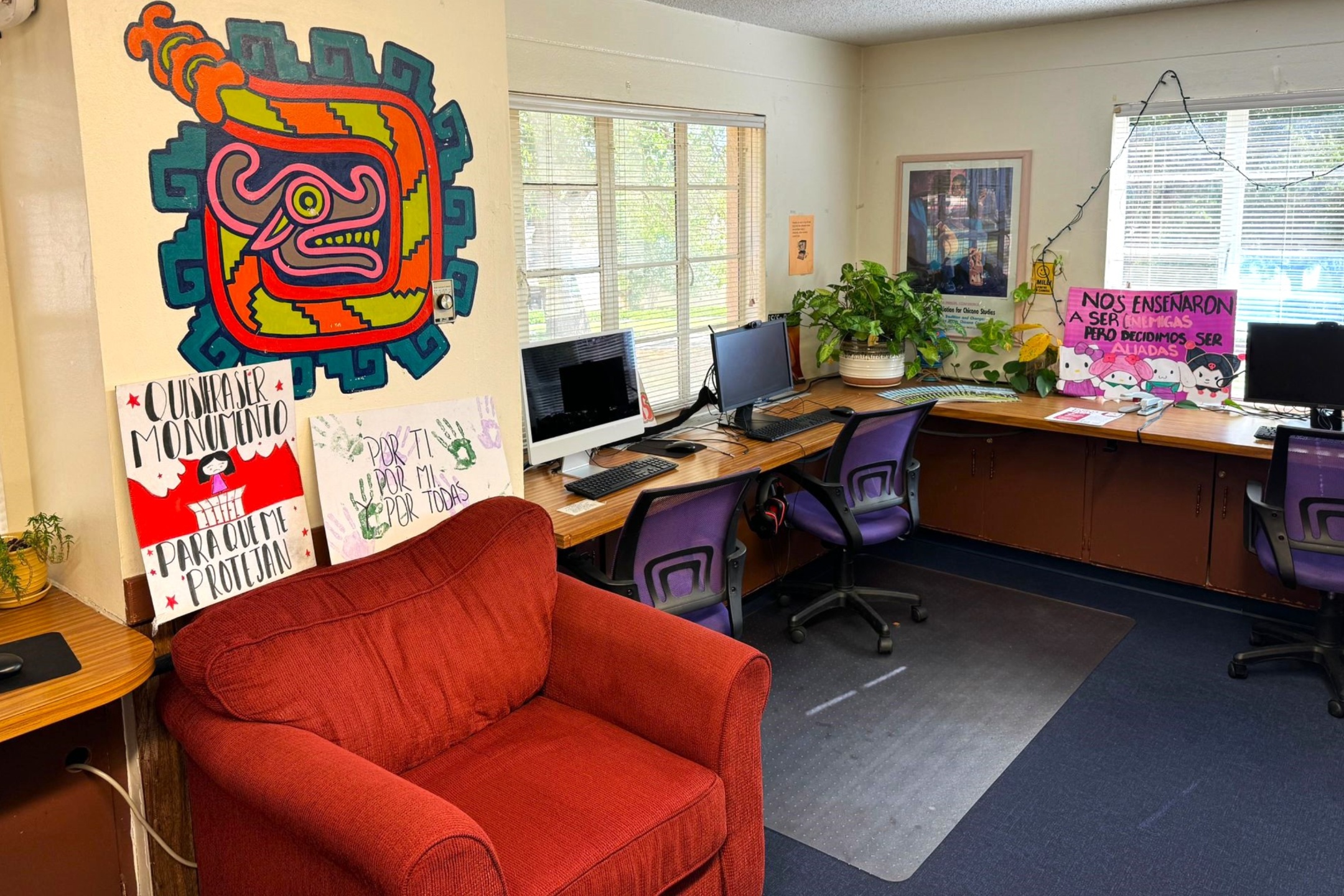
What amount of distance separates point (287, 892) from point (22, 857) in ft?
2.09

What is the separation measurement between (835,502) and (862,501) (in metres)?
0.15

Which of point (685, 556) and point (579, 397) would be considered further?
point (579, 397)

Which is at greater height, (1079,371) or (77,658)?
(1079,371)

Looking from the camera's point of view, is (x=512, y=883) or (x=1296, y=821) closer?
(x=512, y=883)

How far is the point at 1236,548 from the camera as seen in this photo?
414cm

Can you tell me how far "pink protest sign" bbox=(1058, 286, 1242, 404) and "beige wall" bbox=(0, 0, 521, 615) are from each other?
3.18 metres

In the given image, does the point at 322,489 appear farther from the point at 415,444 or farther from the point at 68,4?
the point at 68,4

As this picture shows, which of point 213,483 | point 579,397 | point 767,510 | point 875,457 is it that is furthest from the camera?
point 875,457

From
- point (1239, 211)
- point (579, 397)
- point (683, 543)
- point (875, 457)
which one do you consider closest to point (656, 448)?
point (579, 397)

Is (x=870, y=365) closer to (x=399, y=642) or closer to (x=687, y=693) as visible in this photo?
(x=687, y=693)

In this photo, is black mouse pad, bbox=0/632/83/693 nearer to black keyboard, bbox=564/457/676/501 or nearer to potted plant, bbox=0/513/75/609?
potted plant, bbox=0/513/75/609

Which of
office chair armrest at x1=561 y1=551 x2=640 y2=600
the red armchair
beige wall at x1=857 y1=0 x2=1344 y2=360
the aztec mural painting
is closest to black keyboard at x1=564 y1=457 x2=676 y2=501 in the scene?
office chair armrest at x1=561 y1=551 x2=640 y2=600

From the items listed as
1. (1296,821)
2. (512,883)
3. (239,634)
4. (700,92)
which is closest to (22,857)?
(239,634)

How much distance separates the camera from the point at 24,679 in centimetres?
190
